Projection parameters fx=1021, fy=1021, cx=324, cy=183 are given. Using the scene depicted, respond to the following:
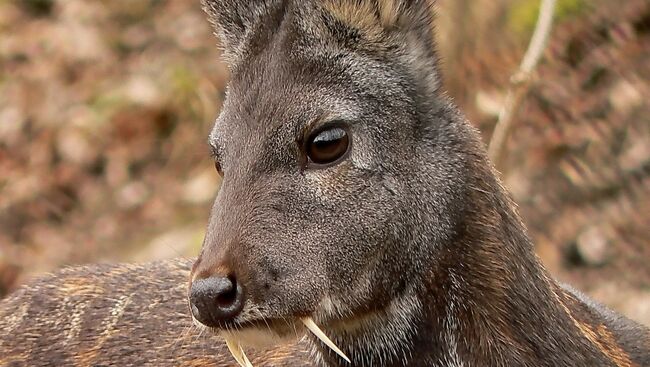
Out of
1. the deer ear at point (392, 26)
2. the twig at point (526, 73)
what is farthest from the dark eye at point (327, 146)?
the twig at point (526, 73)

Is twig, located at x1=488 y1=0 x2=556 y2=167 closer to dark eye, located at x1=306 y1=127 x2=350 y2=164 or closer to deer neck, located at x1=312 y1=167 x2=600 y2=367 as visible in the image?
deer neck, located at x1=312 y1=167 x2=600 y2=367

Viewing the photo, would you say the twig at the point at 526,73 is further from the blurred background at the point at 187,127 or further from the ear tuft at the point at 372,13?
the ear tuft at the point at 372,13

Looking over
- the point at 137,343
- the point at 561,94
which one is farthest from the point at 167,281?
the point at 561,94

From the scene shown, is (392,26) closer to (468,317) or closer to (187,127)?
(468,317)

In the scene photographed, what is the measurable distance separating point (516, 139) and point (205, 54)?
472 cm

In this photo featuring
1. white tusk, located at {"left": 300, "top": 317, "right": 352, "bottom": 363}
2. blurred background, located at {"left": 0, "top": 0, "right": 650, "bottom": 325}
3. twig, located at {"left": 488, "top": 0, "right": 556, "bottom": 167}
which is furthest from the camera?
blurred background, located at {"left": 0, "top": 0, "right": 650, "bottom": 325}

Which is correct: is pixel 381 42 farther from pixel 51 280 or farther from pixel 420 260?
pixel 51 280

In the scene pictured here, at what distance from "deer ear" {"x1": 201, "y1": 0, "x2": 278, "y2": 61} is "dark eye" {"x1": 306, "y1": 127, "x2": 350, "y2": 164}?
0.62 meters

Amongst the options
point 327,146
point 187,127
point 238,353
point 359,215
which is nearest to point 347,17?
point 327,146

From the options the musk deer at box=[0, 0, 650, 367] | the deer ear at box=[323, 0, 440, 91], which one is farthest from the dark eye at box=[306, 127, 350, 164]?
the deer ear at box=[323, 0, 440, 91]

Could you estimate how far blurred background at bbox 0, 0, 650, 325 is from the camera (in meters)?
8.12

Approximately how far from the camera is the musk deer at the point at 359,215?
Result: 12.0ft

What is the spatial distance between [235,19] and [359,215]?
1078 mm

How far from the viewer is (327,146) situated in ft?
12.4
